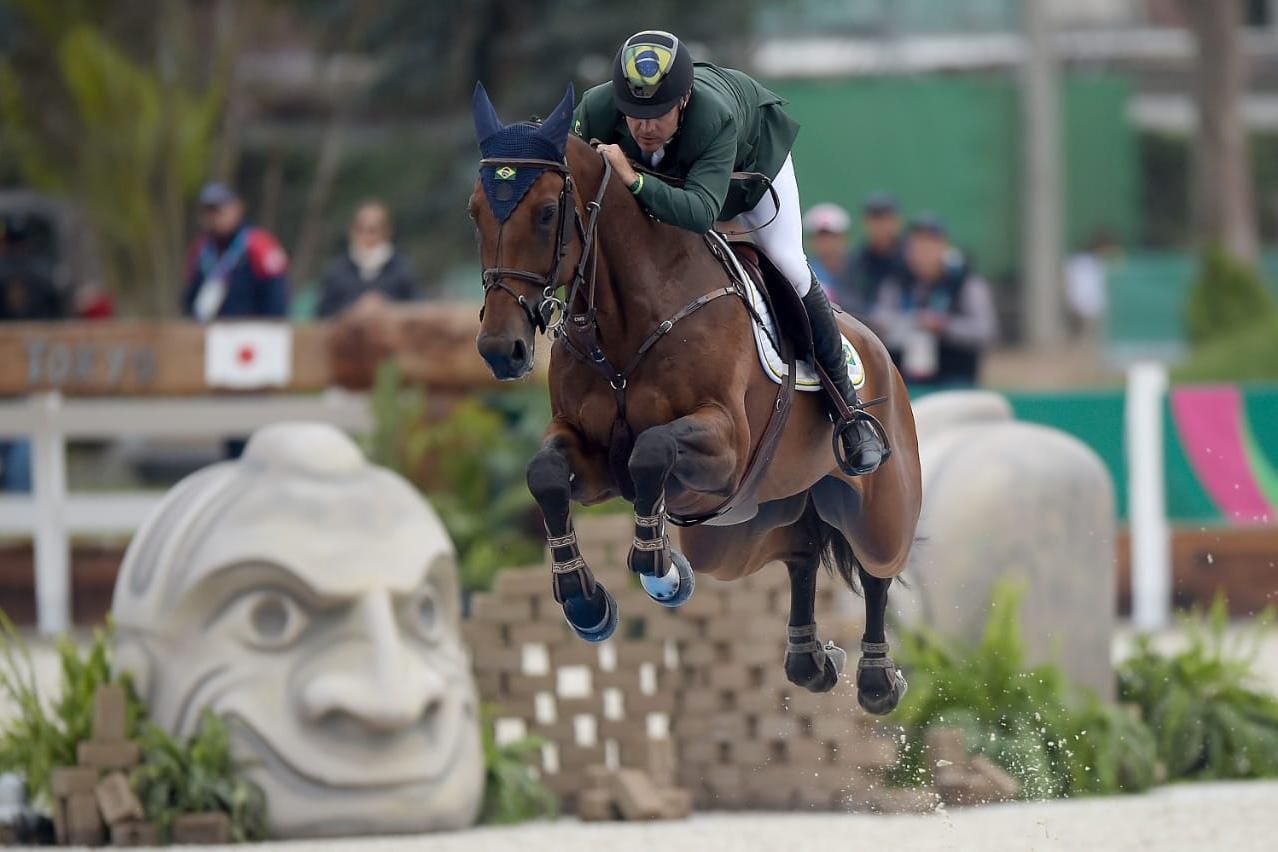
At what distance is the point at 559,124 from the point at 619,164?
356 mm

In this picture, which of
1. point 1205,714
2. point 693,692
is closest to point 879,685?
point 693,692

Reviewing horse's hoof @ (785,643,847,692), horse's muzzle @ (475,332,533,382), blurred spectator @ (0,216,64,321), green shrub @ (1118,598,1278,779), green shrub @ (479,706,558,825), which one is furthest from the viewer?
blurred spectator @ (0,216,64,321)

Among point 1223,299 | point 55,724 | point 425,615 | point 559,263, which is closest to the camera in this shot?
point 559,263

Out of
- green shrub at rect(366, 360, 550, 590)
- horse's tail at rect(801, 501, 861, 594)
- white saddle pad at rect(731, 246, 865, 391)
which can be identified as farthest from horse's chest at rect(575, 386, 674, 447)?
green shrub at rect(366, 360, 550, 590)

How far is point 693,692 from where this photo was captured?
9727mm

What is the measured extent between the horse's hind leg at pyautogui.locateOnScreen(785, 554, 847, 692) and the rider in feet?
2.78

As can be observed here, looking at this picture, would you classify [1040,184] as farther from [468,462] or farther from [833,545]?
[833,545]

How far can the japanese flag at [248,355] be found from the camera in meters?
13.0

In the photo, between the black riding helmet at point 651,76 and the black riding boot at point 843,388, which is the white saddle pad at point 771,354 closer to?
the black riding boot at point 843,388

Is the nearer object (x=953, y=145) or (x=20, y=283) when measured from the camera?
(x=20, y=283)

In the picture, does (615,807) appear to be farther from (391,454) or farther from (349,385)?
(349,385)

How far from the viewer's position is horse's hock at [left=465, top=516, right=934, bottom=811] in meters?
9.54

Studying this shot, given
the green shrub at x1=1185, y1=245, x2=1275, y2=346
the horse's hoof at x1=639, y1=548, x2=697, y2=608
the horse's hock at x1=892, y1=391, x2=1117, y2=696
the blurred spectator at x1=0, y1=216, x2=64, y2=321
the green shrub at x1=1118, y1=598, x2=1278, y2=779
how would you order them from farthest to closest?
1. the green shrub at x1=1185, y1=245, x2=1275, y2=346
2. the blurred spectator at x1=0, y1=216, x2=64, y2=321
3. the green shrub at x1=1118, y1=598, x2=1278, y2=779
4. the horse's hock at x1=892, y1=391, x2=1117, y2=696
5. the horse's hoof at x1=639, y1=548, x2=697, y2=608

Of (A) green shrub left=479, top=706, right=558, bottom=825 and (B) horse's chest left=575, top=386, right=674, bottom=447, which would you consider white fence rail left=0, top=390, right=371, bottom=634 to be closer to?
(A) green shrub left=479, top=706, right=558, bottom=825
